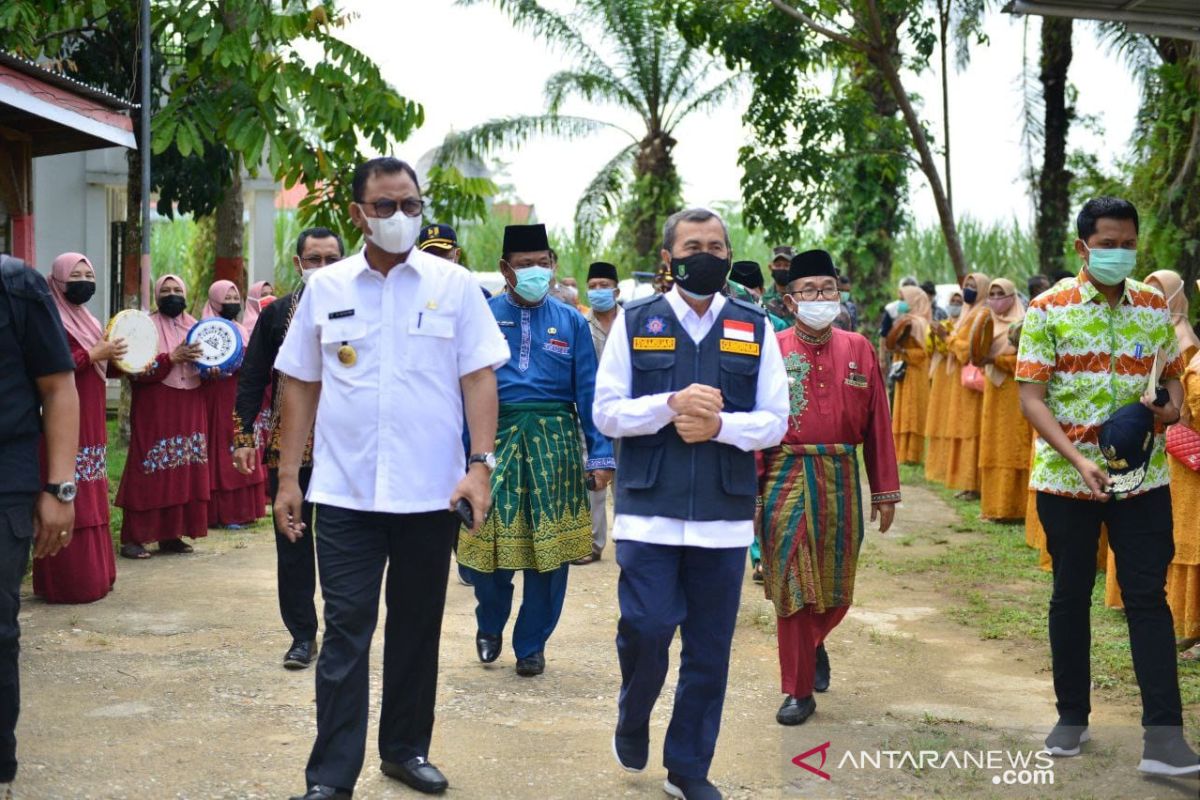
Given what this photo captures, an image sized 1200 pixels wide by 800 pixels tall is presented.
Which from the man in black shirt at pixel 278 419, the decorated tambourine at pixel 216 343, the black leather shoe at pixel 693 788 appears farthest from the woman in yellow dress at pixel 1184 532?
the decorated tambourine at pixel 216 343

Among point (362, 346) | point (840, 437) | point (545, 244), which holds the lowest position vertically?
point (840, 437)

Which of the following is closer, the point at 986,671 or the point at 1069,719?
the point at 1069,719

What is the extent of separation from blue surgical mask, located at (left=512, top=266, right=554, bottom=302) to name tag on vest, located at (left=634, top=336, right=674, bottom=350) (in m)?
1.90

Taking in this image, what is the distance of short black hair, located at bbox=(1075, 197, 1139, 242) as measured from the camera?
5.40 metres

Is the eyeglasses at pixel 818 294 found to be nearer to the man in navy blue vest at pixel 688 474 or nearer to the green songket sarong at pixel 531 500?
the man in navy blue vest at pixel 688 474

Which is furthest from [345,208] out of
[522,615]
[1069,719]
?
[1069,719]

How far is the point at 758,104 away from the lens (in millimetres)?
14977

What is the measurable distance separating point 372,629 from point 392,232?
1.36 m

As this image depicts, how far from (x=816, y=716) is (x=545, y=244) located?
264cm

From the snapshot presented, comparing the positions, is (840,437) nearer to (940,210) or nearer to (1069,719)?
(1069,719)

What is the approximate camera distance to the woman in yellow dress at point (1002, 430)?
39.0 ft

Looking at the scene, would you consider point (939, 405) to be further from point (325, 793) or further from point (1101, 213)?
point (325, 793)

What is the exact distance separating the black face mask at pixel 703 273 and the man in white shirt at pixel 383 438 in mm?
694

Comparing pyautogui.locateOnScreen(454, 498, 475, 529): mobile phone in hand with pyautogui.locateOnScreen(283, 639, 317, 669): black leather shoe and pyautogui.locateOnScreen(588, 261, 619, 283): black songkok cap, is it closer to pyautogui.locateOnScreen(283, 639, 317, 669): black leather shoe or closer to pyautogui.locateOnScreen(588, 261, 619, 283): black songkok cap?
pyautogui.locateOnScreen(283, 639, 317, 669): black leather shoe
